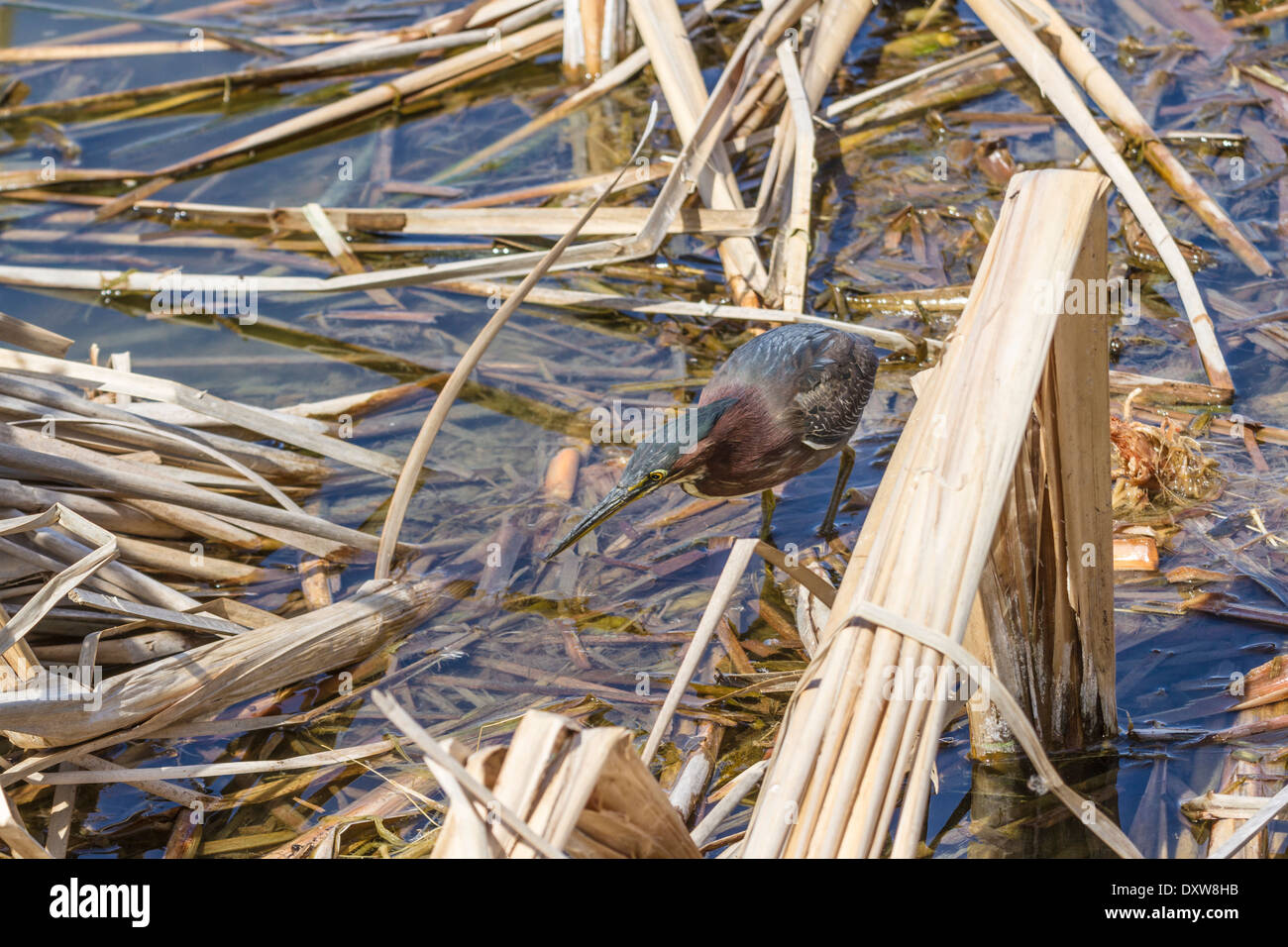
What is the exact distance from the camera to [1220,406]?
15.3ft

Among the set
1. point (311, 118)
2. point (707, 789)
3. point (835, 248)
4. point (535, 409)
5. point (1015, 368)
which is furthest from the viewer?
point (311, 118)

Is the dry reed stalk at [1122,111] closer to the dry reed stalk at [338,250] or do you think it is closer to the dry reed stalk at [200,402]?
the dry reed stalk at [338,250]

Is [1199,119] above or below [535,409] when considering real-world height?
above

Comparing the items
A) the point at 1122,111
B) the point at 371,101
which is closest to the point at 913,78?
the point at 1122,111

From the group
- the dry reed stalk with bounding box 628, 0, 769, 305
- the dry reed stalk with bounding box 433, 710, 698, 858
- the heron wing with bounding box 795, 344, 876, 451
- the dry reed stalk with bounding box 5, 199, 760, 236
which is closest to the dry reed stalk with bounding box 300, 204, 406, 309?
the dry reed stalk with bounding box 5, 199, 760, 236

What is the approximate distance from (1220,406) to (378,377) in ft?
13.3

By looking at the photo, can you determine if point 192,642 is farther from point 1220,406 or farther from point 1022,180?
point 1220,406

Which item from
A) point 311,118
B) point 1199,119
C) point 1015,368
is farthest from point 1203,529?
point 311,118

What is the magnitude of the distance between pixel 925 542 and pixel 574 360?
12.9 ft

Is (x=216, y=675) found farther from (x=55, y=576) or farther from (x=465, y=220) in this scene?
(x=465, y=220)

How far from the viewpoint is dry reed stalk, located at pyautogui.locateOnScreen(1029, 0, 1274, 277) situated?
5.67 meters

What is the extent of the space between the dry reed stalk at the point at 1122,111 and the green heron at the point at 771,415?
2.42 m

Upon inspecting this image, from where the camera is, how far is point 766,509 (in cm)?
482

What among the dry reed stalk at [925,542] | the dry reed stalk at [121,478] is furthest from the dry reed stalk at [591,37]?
the dry reed stalk at [925,542]
